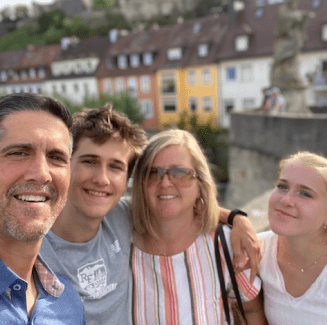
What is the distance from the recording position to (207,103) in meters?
30.0

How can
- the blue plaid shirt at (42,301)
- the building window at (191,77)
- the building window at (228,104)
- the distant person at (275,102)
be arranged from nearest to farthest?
the blue plaid shirt at (42,301) → the distant person at (275,102) → the building window at (228,104) → the building window at (191,77)

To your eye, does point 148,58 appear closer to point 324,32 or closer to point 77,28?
point 324,32

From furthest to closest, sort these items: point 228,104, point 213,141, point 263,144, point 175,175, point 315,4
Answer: point 228,104 < point 315,4 < point 213,141 < point 263,144 < point 175,175

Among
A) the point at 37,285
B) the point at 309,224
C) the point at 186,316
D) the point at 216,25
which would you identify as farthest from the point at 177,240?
the point at 216,25

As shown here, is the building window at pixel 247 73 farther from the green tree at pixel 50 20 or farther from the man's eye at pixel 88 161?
the green tree at pixel 50 20

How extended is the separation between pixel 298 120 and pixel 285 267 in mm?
7975

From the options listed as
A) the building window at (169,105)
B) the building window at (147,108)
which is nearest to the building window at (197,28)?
the building window at (169,105)

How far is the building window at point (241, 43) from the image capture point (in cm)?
2766

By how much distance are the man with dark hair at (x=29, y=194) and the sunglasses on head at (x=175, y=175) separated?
2.70ft

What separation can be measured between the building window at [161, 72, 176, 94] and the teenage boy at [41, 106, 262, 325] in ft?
96.6

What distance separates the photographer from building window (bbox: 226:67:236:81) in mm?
28141

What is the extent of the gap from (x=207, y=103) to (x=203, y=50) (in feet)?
13.9

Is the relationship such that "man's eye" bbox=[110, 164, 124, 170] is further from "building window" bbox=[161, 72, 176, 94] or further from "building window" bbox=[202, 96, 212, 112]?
"building window" bbox=[161, 72, 176, 94]

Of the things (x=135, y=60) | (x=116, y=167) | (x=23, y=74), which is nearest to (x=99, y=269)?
(x=116, y=167)
